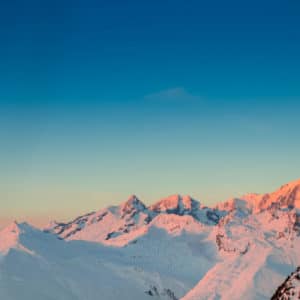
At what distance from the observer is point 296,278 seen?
48250mm

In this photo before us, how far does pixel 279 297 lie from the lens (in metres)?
48.7

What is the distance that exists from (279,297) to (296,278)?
6.93ft
